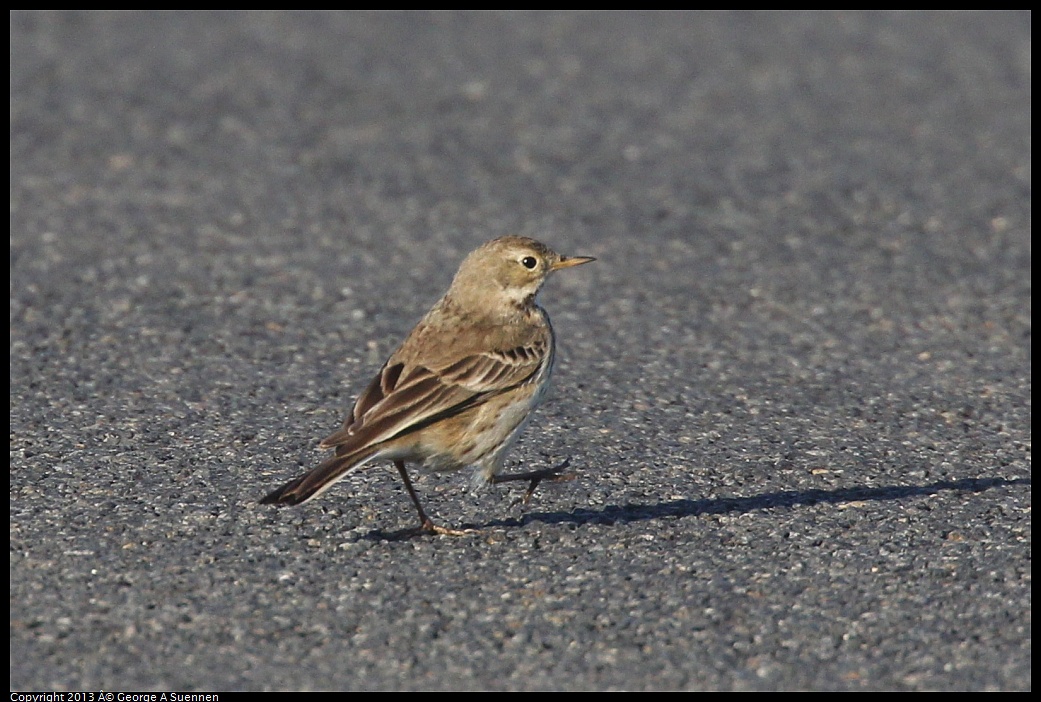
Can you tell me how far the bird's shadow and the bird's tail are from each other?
1.58ft

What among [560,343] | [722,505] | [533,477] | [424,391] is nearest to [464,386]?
[424,391]

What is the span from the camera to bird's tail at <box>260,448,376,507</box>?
5.70m

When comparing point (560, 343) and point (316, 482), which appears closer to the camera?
point (316, 482)

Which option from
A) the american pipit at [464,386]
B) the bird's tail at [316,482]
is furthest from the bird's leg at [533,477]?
the bird's tail at [316,482]

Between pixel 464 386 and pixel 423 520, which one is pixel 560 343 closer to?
pixel 464 386

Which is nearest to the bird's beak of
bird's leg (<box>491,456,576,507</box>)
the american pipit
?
the american pipit

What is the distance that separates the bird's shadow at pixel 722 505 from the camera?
21.2 ft

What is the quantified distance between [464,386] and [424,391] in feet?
0.62

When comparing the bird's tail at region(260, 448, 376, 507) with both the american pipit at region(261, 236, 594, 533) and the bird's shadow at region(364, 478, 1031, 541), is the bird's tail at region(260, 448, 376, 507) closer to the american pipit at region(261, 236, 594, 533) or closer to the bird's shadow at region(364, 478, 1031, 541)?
the american pipit at region(261, 236, 594, 533)

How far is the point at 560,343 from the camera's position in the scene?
356 inches

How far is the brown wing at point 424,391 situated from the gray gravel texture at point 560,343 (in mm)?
465

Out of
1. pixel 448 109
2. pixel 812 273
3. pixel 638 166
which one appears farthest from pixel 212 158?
pixel 812 273

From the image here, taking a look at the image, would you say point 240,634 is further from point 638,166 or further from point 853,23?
point 853,23

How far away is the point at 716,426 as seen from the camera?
7.68m
